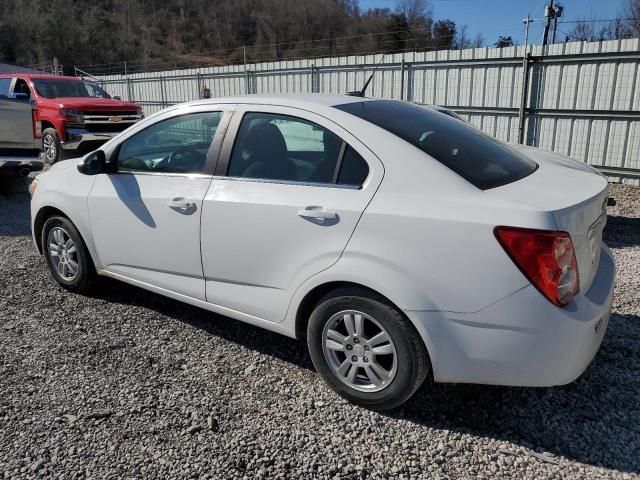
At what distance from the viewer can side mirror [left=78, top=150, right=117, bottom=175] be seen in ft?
12.6

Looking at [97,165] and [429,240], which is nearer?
[429,240]

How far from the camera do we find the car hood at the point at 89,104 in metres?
11.3

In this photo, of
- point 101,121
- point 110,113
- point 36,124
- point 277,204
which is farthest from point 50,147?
point 277,204

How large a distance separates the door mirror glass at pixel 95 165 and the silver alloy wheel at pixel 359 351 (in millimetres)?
2082

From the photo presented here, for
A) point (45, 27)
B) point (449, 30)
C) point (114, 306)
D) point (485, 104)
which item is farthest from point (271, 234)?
point (45, 27)

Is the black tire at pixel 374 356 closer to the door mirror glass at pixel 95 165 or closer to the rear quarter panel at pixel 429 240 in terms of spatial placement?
the rear quarter panel at pixel 429 240

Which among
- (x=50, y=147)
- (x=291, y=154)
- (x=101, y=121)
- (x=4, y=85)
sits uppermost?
(x=4, y=85)

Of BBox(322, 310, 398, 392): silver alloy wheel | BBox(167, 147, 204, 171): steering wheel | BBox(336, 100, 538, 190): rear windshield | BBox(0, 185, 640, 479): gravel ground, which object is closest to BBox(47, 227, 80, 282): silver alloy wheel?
BBox(0, 185, 640, 479): gravel ground

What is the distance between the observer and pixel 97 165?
383 centimetres

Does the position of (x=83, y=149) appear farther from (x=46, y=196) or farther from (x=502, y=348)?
(x=502, y=348)

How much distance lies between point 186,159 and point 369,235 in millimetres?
1523

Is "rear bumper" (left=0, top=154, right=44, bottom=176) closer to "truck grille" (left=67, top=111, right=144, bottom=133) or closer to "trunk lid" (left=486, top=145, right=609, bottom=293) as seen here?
"truck grille" (left=67, top=111, right=144, bottom=133)

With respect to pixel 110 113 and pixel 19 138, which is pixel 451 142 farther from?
pixel 110 113

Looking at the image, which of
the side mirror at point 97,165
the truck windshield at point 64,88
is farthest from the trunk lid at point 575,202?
the truck windshield at point 64,88
